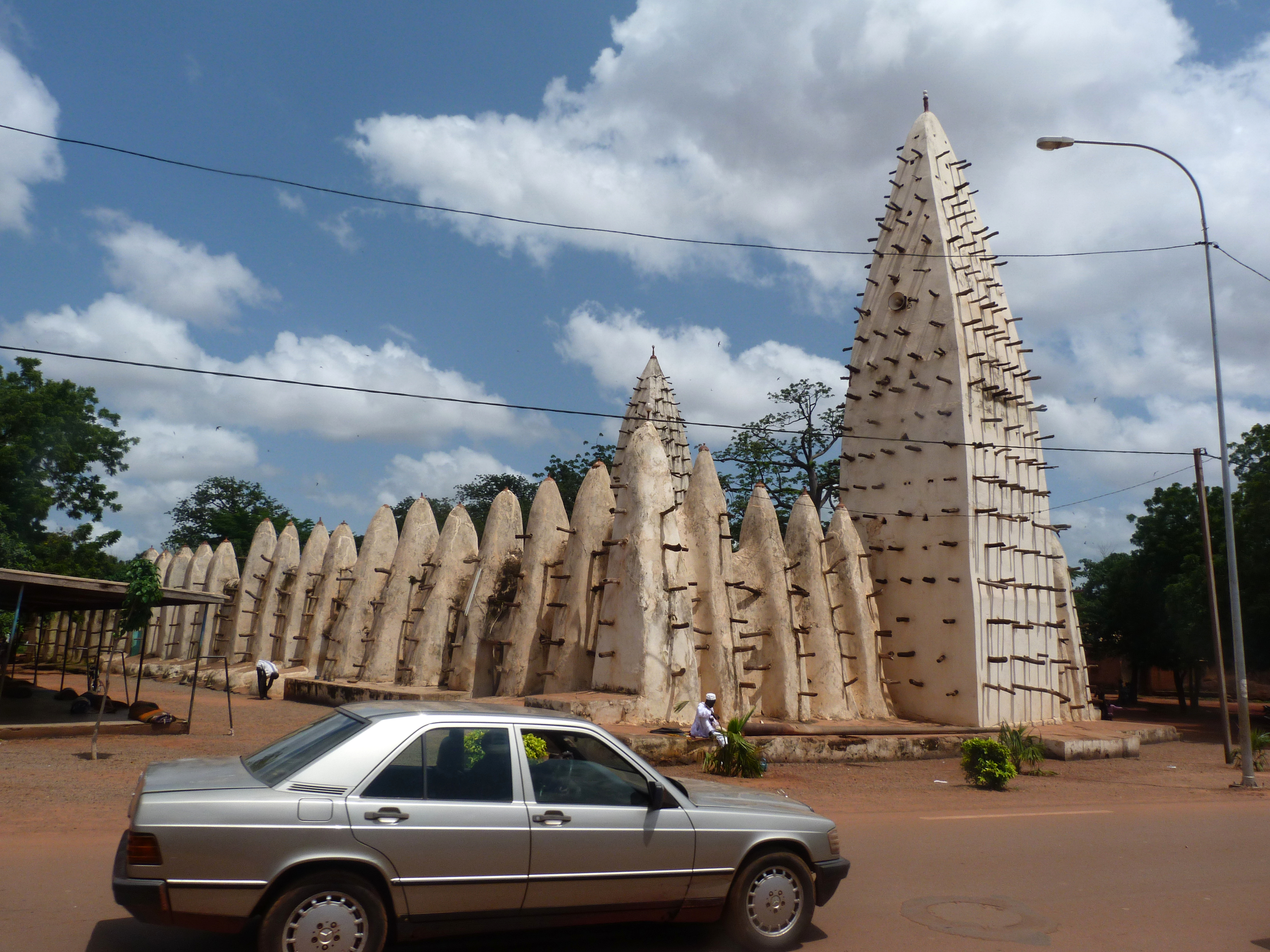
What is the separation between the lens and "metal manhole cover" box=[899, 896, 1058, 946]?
Answer: 6.32 meters

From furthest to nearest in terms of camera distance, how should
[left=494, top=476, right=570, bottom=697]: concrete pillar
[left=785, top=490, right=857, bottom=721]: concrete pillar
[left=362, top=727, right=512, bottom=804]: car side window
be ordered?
[left=494, top=476, right=570, bottom=697]: concrete pillar
[left=785, top=490, right=857, bottom=721]: concrete pillar
[left=362, top=727, right=512, bottom=804]: car side window

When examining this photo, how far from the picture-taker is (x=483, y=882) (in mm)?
5082

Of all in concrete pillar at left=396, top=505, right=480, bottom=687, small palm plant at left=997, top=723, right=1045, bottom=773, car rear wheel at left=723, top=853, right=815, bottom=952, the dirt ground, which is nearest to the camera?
car rear wheel at left=723, top=853, right=815, bottom=952

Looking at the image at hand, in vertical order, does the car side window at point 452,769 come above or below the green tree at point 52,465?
below

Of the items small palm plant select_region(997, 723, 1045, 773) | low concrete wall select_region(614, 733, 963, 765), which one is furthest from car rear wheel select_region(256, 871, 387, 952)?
small palm plant select_region(997, 723, 1045, 773)

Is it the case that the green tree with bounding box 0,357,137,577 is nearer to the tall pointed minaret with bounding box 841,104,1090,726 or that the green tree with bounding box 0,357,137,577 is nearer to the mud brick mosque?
the mud brick mosque

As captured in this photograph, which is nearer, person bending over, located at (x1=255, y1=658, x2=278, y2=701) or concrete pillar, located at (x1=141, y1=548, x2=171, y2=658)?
person bending over, located at (x1=255, y1=658, x2=278, y2=701)

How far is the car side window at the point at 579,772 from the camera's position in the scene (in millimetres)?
5480

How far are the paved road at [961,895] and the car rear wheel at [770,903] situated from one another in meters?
0.27

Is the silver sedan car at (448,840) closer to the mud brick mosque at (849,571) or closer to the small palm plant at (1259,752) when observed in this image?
the mud brick mosque at (849,571)

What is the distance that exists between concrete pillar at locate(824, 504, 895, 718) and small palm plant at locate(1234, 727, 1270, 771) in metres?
7.19

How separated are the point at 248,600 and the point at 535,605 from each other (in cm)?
1657

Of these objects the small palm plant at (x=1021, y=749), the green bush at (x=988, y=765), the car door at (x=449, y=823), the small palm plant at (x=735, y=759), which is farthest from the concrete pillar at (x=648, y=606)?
the car door at (x=449, y=823)

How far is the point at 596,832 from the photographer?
537cm
